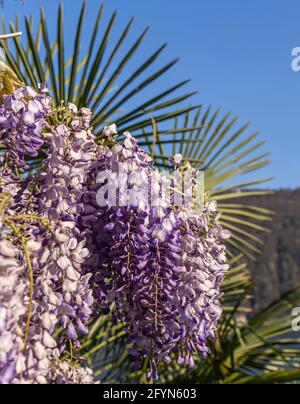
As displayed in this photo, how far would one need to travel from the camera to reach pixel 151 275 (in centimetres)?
133

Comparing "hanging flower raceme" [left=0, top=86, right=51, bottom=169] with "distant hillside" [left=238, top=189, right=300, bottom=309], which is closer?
"hanging flower raceme" [left=0, top=86, right=51, bottom=169]

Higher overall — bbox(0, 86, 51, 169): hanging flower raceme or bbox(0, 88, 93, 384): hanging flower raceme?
bbox(0, 86, 51, 169): hanging flower raceme

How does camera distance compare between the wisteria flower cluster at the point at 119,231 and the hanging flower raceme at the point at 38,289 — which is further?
the wisteria flower cluster at the point at 119,231

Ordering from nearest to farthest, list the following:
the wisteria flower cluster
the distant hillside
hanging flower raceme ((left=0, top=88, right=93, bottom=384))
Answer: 1. hanging flower raceme ((left=0, top=88, right=93, bottom=384))
2. the wisteria flower cluster
3. the distant hillside

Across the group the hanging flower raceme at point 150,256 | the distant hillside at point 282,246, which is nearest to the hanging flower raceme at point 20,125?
the hanging flower raceme at point 150,256

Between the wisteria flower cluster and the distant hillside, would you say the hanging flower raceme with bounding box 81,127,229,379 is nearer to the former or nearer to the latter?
the wisteria flower cluster

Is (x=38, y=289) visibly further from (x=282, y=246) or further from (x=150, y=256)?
(x=282, y=246)

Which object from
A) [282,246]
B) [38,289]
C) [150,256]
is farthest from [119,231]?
[282,246]

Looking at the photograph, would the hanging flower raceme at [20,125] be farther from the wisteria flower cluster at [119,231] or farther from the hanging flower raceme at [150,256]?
the hanging flower raceme at [150,256]

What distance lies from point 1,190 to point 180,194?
42cm

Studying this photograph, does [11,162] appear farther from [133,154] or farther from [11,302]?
[11,302]

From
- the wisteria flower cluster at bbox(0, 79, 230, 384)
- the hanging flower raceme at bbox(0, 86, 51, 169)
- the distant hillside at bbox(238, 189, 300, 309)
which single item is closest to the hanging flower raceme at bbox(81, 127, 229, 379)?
the wisteria flower cluster at bbox(0, 79, 230, 384)

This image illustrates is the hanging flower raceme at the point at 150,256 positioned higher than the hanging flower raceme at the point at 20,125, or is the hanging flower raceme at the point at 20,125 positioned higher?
the hanging flower raceme at the point at 20,125
